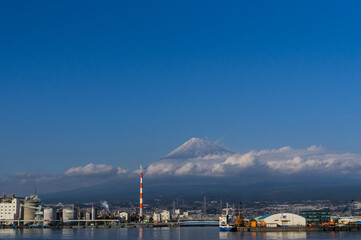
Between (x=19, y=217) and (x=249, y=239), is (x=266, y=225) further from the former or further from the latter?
(x=19, y=217)

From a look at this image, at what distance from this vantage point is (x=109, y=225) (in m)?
139

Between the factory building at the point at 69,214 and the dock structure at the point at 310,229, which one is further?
the factory building at the point at 69,214

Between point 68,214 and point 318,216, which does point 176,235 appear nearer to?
point 318,216

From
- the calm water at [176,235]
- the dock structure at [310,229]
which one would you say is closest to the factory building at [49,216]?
the calm water at [176,235]

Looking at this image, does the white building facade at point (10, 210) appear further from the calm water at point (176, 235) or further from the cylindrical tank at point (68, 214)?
the calm water at point (176, 235)

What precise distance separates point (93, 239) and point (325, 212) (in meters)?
86.0

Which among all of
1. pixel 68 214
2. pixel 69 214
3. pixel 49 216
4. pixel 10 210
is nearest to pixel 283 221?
pixel 49 216

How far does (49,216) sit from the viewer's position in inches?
5689

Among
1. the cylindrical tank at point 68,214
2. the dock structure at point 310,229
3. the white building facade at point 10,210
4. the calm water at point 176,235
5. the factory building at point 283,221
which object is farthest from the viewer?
the cylindrical tank at point 68,214

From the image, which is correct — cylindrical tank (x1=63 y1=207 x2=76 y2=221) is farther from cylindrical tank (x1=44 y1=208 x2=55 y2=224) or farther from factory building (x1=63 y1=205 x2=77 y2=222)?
cylindrical tank (x1=44 y1=208 x2=55 y2=224)

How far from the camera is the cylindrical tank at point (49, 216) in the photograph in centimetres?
14218

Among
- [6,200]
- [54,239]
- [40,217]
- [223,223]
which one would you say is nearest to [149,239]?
[54,239]

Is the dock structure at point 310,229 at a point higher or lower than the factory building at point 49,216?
lower

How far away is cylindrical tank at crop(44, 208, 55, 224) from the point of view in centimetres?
14218
